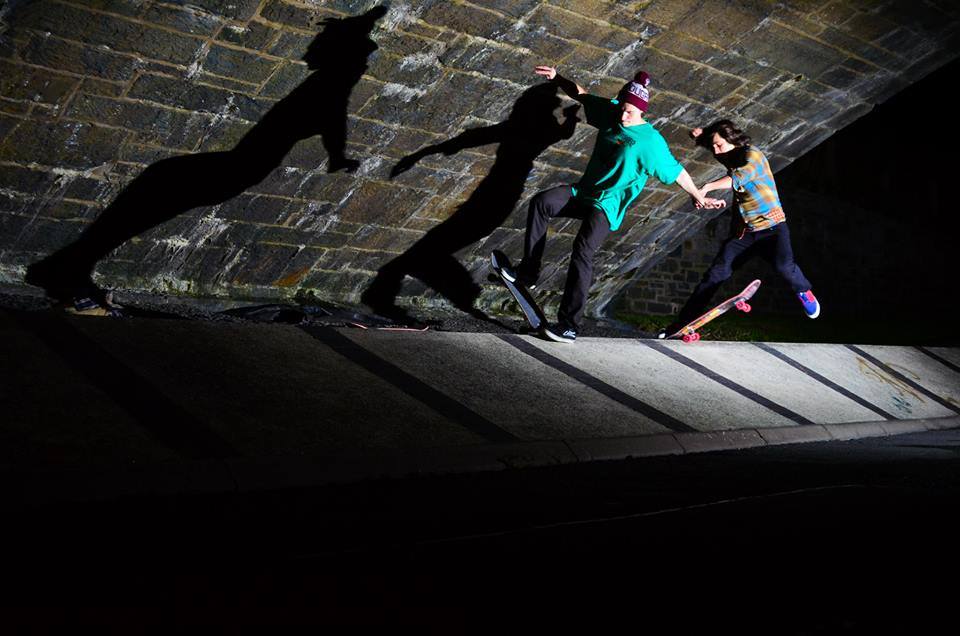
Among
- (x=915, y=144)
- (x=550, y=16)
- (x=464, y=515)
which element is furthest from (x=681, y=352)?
(x=915, y=144)

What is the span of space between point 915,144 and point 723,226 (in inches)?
388

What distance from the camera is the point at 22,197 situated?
6.65 m

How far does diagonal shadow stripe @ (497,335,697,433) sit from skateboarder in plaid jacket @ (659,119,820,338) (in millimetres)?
2180

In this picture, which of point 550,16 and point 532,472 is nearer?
point 532,472

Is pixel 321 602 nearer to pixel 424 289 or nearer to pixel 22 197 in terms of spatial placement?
pixel 22 197

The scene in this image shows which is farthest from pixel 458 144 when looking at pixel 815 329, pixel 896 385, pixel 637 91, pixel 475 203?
pixel 815 329

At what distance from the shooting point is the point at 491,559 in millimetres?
2793

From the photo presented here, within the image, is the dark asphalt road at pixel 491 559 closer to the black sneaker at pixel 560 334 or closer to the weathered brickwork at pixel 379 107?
the black sneaker at pixel 560 334

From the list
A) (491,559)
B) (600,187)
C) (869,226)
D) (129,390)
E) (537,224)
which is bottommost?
(129,390)

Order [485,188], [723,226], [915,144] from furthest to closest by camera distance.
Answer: [915,144], [723,226], [485,188]

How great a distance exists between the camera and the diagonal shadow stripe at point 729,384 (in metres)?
7.04

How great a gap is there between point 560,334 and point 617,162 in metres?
1.39

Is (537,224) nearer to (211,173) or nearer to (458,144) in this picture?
(458,144)

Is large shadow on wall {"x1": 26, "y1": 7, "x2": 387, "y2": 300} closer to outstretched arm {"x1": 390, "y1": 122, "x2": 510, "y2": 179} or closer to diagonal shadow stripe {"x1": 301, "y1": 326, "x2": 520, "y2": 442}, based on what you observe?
outstretched arm {"x1": 390, "y1": 122, "x2": 510, "y2": 179}
